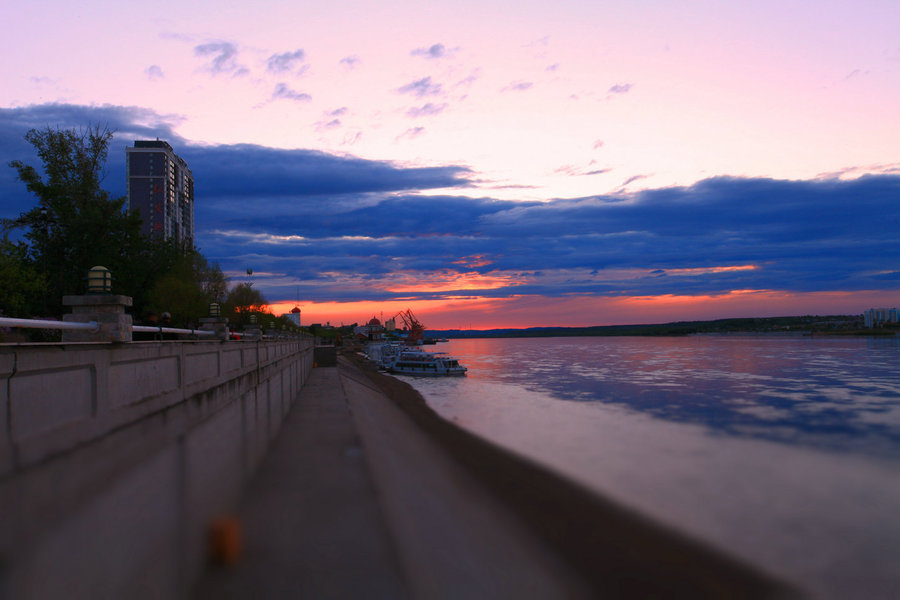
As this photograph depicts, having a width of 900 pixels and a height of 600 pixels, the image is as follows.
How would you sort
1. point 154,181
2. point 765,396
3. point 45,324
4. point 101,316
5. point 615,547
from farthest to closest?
point 154,181
point 765,396
point 615,547
point 101,316
point 45,324

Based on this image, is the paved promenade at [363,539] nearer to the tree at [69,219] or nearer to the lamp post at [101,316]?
the lamp post at [101,316]

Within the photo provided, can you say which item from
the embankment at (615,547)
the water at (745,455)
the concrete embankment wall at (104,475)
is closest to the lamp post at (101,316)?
the concrete embankment wall at (104,475)

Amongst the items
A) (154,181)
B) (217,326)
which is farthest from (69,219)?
(154,181)

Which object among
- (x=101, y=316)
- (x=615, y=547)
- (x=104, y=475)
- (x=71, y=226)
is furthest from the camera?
(x=71, y=226)

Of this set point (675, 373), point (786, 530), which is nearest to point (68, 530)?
point (786, 530)

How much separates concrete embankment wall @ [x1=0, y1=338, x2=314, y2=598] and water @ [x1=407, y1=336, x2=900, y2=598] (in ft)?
45.1

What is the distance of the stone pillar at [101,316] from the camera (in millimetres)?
9992

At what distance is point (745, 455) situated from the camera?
2795cm

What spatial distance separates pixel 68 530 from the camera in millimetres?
2969

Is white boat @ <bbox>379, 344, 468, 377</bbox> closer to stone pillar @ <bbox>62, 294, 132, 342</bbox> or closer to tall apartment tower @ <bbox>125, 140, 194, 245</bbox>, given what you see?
stone pillar @ <bbox>62, 294, 132, 342</bbox>

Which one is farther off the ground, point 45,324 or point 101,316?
point 101,316

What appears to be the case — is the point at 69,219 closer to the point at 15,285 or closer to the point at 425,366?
the point at 15,285

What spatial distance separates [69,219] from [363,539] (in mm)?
38602

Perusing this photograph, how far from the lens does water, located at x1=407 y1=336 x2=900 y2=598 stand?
1552 centimetres
